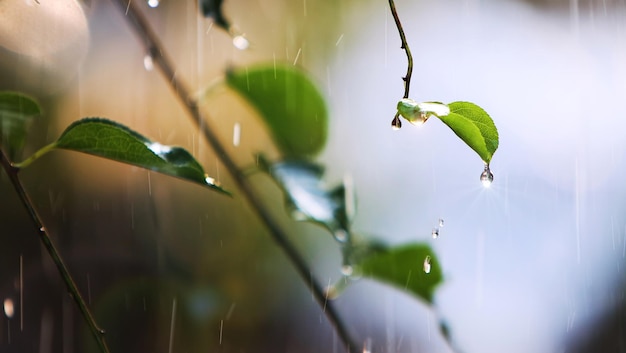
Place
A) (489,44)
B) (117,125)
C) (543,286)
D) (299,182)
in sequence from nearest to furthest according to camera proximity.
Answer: (117,125)
(299,182)
(543,286)
(489,44)

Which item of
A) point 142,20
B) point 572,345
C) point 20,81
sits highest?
point 20,81

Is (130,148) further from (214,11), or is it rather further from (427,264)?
(427,264)

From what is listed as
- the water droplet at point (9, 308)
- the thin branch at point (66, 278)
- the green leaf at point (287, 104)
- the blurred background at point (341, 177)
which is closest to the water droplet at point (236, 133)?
the blurred background at point (341, 177)

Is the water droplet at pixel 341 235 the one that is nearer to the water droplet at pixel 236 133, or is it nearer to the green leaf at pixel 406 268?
the green leaf at pixel 406 268

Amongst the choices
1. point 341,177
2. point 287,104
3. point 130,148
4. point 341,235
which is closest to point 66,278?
point 130,148

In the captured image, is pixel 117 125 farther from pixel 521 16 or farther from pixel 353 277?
pixel 521 16

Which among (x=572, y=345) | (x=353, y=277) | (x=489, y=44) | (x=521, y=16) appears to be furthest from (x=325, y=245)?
(x=521, y=16)
